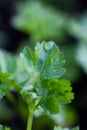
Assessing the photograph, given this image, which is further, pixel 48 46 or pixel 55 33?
pixel 55 33

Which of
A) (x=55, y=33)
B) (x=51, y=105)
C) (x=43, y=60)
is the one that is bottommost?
(x=51, y=105)

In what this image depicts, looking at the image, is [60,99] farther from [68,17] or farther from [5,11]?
[5,11]

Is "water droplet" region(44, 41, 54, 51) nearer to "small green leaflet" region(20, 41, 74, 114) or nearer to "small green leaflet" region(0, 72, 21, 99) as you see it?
"small green leaflet" region(20, 41, 74, 114)

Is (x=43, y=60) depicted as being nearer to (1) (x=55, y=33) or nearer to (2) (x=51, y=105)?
(2) (x=51, y=105)

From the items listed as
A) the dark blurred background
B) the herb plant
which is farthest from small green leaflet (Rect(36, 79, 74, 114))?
the dark blurred background

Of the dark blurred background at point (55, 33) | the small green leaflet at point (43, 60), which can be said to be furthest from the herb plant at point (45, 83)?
the dark blurred background at point (55, 33)

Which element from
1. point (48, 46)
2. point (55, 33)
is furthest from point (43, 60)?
point (55, 33)

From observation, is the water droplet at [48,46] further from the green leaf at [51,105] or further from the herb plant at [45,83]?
the green leaf at [51,105]
